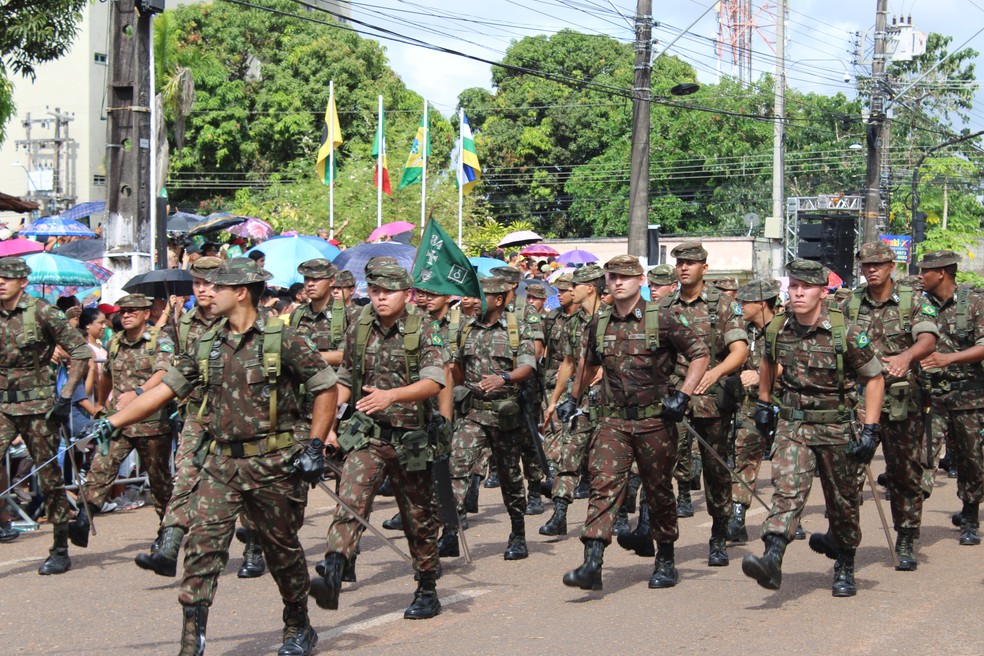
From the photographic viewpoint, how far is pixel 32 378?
9.45 metres

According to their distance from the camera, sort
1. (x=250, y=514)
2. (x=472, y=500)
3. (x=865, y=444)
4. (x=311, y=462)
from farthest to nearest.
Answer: (x=472, y=500) → (x=865, y=444) → (x=250, y=514) → (x=311, y=462)

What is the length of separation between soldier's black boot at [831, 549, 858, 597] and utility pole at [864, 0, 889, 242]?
25.3 meters

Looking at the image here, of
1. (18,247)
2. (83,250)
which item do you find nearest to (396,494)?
(18,247)

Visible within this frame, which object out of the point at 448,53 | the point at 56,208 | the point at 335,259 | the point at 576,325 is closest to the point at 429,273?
the point at 576,325

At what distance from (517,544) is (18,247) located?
9424mm

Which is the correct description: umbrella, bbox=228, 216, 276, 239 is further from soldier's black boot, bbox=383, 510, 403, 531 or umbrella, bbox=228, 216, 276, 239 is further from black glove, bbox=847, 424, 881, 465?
black glove, bbox=847, 424, 881, 465

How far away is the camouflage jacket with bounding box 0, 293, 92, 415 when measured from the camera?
9.38m

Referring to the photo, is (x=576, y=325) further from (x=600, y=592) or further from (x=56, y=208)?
(x=56, y=208)

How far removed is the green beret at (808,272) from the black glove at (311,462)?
3179mm

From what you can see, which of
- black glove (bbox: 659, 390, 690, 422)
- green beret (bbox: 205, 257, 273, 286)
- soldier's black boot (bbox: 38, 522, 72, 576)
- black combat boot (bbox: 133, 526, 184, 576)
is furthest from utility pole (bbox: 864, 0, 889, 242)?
black combat boot (bbox: 133, 526, 184, 576)

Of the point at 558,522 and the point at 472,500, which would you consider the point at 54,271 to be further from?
the point at 558,522

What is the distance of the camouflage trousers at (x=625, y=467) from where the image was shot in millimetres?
8062

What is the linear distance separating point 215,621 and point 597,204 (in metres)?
49.6

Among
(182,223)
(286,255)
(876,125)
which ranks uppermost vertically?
(876,125)
